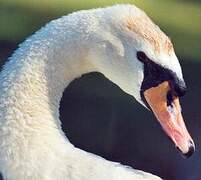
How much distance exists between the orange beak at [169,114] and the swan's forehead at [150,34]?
0.31 ft

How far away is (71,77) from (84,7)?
→ 2692mm

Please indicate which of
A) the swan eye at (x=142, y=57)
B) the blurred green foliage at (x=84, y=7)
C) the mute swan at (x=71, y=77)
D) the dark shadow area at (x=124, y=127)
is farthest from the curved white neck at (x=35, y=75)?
the blurred green foliage at (x=84, y=7)

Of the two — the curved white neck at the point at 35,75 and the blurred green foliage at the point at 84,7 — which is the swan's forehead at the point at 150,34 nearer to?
the curved white neck at the point at 35,75

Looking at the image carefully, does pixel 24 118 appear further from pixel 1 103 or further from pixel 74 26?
pixel 74 26

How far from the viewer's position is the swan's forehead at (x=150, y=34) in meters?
1.65

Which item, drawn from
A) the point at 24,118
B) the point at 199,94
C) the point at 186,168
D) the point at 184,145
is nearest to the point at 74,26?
the point at 24,118

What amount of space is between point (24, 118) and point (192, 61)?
114 inches

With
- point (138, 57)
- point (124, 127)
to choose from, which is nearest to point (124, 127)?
point (124, 127)

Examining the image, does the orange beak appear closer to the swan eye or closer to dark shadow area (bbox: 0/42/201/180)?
the swan eye

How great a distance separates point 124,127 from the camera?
4.11 meters

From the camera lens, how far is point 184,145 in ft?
5.73

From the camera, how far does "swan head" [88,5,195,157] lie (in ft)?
5.46

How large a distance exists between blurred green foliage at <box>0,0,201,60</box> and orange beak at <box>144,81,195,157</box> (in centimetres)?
253

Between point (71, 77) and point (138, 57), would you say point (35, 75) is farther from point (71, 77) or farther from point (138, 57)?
point (138, 57)
